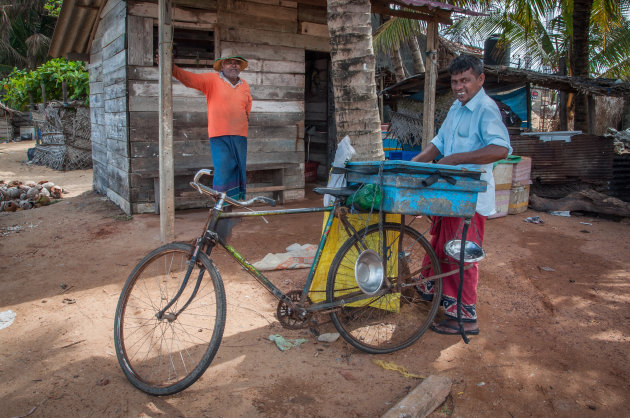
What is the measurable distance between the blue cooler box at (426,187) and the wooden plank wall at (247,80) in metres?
5.27

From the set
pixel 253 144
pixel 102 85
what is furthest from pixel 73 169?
pixel 253 144

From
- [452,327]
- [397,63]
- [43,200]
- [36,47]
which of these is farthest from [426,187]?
[36,47]

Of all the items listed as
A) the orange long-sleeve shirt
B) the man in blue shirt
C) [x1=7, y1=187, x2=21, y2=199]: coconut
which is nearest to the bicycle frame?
the man in blue shirt

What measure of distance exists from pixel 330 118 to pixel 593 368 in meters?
8.44

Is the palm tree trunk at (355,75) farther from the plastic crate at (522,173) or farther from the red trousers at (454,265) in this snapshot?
the plastic crate at (522,173)

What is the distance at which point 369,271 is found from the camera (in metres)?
3.04

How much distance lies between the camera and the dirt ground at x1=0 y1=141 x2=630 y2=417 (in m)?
2.70

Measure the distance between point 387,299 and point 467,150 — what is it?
1.26 m

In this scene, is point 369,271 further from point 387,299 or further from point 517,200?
point 517,200

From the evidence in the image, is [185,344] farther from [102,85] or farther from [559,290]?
[102,85]

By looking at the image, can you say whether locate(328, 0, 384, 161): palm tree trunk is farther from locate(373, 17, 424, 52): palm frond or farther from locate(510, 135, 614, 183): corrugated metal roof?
locate(373, 17, 424, 52): palm frond

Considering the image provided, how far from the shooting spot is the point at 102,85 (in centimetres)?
886

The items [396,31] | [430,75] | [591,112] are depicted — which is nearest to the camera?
[430,75]

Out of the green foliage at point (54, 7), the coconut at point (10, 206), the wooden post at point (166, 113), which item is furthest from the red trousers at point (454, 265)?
the green foliage at point (54, 7)
